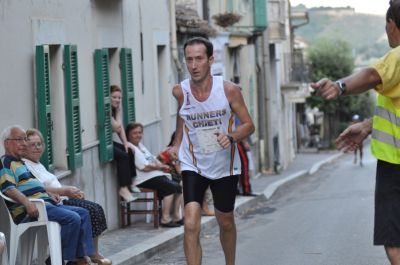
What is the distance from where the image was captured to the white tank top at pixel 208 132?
870cm

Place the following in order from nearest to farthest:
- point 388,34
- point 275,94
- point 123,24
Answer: point 388,34 < point 123,24 < point 275,94

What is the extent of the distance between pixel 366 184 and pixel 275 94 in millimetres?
16120

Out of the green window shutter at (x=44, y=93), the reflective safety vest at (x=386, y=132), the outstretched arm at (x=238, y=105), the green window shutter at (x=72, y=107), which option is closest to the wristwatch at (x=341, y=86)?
the reflective safety vest at (x=386, y=132)

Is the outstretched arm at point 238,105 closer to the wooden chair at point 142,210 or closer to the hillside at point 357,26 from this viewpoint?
the wooden chair at point 142,210

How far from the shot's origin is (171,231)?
46.6ft

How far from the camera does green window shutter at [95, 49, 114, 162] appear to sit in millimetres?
14570

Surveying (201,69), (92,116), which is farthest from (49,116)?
(201,69)

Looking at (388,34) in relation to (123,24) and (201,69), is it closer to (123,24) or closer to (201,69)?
(201,69)

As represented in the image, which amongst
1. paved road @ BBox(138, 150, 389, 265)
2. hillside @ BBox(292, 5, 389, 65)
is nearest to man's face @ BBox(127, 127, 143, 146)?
paved road @ BBox(138, 150, 389, 265)

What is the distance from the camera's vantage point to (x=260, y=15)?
32.9m

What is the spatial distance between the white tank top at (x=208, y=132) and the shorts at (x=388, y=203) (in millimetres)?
2126

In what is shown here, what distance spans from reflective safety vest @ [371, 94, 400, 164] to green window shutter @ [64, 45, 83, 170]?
6.74 metres

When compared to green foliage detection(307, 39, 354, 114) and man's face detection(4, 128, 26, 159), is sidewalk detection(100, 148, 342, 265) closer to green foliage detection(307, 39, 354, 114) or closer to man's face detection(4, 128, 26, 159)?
man's face detection(4, 128, 26, 159)

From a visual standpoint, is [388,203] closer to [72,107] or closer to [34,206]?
[34,206]
